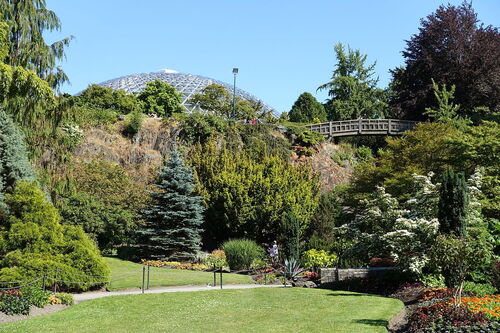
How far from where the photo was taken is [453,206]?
1662cm

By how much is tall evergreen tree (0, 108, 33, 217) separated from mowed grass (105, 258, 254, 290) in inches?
194

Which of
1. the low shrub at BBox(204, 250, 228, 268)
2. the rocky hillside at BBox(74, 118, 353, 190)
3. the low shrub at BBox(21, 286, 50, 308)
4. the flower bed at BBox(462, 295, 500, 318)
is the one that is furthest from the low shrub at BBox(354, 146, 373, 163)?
the low shrub at BBox(21, 286, 50, 308)

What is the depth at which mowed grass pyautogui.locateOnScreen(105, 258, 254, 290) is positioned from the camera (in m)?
19.1

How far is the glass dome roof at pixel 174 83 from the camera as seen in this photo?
211ft

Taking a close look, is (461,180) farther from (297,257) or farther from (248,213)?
(248,213)

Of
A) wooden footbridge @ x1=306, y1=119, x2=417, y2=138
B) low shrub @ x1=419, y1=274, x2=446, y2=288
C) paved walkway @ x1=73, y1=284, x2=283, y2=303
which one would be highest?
wooden footbridge @ x1=306, y1=119, x2=417, y2=138

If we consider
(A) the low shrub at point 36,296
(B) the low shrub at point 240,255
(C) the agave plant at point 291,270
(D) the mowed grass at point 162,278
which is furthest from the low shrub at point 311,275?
(A) the low shrub at point 36,296

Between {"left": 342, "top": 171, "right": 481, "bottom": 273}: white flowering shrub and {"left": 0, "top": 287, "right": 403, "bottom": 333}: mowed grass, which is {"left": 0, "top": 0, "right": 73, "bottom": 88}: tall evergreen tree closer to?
{"left": 0, "top": 287, "right": 403, "bottom": 333}: mowed grass

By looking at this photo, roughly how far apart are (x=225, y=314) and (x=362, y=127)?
102ft

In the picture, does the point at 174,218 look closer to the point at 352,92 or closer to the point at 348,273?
the point at 348,273

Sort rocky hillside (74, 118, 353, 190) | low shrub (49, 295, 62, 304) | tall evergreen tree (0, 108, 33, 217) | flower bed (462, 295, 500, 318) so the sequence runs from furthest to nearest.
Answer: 1. rocky hillside (74, 118, 353, 190)
2. tall evergreen tree (0, 108, 33, 217)
3. low shrub (49, 295, 62, 304)
4. flower bed (462, 295, 500, 318)

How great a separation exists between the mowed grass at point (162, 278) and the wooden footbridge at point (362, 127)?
2117 cm

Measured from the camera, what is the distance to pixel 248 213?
2811cm

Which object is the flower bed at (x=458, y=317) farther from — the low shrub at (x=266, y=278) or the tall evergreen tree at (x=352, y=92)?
the tall evergreen tree at (x=352, y=92)
